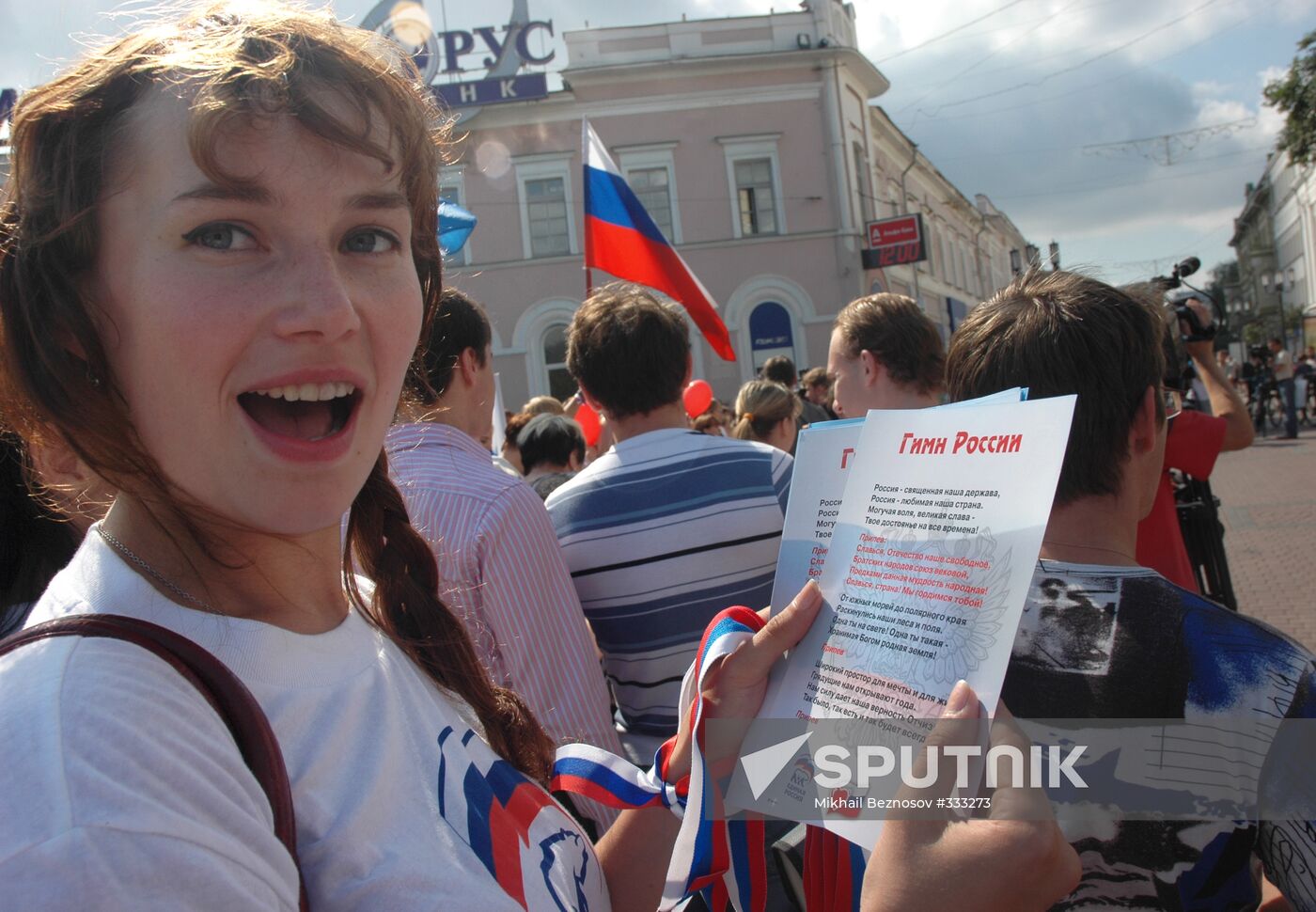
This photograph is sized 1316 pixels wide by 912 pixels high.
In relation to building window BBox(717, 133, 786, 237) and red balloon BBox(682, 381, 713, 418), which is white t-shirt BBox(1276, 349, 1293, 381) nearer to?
building window BBox(717, 133, 786, 237)

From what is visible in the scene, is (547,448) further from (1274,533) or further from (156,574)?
(1274,533)

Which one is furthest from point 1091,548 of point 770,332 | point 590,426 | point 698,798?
point 770,332

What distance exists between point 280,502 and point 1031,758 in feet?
2.67

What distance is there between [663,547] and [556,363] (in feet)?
70.9

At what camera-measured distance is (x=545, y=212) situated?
23.7 metres

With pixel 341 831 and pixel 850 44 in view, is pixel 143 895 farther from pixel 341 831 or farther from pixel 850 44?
pixel 850 44

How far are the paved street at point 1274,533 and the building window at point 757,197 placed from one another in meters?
12.3

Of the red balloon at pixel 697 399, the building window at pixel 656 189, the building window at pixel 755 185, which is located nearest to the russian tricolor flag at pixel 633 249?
the red balloon at pixel 697 399

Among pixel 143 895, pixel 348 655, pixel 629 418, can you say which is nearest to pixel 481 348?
pixel 629 418

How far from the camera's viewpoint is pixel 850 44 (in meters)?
25.4

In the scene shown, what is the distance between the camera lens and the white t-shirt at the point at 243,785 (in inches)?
26.7

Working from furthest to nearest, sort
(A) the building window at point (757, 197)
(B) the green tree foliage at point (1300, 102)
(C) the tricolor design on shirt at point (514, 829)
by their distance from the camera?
1. (A) the building window at point (757, 197)
2. (B) the green tree foliage at point (1300, 102)
3. (C) the tricolor design on shirt at point (514, 829)

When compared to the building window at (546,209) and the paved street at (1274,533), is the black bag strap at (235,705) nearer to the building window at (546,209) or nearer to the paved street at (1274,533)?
the paved street at (1274,533)

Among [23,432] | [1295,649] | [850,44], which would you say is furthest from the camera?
[850,44]
